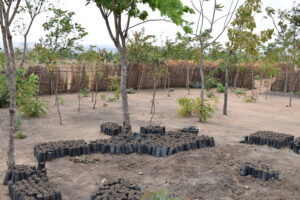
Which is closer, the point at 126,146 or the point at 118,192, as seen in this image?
the point at 118,192

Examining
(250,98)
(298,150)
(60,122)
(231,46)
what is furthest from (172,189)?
(250,98)

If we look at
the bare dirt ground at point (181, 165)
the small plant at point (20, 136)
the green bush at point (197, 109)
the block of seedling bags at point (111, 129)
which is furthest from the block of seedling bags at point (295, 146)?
the small plant at point (20, 136)

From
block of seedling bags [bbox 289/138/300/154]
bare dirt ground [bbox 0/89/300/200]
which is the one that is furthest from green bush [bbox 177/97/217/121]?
block of seedling bags [bbox 289/138/300/154]

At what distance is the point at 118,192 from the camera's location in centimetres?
475

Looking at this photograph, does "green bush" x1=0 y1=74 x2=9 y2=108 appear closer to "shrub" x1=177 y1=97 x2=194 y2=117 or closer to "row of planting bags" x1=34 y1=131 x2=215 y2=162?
"row of planting bags" x1=34 y1=131 x2=215 y2=162

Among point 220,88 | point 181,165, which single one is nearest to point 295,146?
point 181,165

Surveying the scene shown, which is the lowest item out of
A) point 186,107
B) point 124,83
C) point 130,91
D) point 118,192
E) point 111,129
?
point 118,192

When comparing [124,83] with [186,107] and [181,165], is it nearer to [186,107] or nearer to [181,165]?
[181,165]

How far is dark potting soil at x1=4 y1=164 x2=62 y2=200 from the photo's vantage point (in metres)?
4.52

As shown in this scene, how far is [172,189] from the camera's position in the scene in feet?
17.1

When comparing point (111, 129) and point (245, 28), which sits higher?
point (245, 28)

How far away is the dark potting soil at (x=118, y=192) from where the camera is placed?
455 centimetres

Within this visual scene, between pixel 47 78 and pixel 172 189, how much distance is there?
1197cm

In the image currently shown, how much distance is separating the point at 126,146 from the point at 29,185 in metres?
2.55
